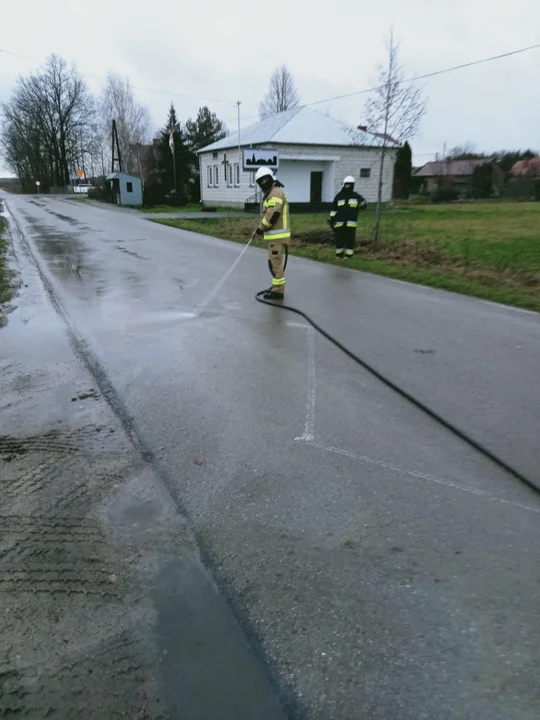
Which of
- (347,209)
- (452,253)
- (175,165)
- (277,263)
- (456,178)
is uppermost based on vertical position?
(175,165)

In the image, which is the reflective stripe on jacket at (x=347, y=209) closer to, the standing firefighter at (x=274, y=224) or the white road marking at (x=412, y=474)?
the standing firefighter at (x=274, y=224)

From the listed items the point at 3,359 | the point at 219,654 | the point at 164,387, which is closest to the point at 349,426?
the point at 164,387

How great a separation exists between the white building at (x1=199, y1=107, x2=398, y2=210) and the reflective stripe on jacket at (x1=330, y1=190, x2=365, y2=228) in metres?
22.3

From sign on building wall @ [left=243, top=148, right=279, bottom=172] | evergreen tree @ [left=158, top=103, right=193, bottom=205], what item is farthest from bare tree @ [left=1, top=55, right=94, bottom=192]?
sign on building wall @ [left=243, top=148, right=279, bottom=172]

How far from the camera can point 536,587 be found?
2.63m

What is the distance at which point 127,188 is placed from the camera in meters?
45.2

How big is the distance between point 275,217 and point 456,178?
56544 mm

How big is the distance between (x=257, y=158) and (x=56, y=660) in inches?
1023

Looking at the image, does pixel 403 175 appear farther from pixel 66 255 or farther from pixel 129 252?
pixel 66 255

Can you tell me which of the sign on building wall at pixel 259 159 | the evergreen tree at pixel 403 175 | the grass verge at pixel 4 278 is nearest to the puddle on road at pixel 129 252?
the grass verge at pixel 4 278

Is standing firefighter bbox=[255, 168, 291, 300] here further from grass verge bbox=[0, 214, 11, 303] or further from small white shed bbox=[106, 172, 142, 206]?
small white shed bbox=[106, 172, 142, 206]

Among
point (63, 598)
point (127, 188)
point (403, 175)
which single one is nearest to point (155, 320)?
point (63, 598)

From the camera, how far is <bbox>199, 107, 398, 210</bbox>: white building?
3531 cm

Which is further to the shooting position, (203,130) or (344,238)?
(203,130)
